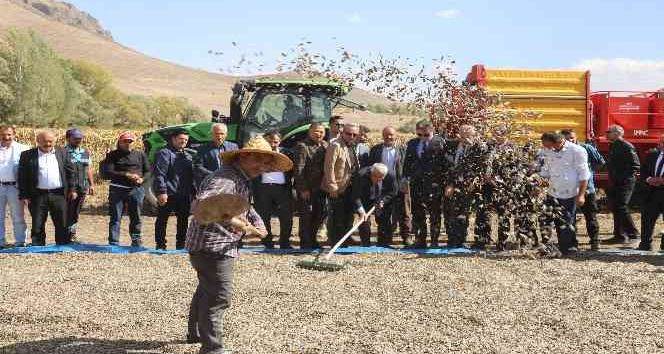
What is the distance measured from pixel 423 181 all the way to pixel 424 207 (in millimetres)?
336

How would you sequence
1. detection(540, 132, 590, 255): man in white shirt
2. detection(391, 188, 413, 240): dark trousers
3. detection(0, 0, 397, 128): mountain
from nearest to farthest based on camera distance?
detection(540, 132, 590, 255): man in white shirt < detection(391, 188, 413, 240): dark trousers < detection(0, 0, 397, 128): mountain

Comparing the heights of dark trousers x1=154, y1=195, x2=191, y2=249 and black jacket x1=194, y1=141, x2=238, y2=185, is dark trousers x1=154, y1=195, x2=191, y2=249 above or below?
below

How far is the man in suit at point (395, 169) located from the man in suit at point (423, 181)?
4.7 inches

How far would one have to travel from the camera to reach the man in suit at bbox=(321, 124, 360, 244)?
8.97 metres

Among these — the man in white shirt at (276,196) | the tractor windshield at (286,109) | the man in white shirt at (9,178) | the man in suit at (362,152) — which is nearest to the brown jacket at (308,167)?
the man in white shirt at (276,196)

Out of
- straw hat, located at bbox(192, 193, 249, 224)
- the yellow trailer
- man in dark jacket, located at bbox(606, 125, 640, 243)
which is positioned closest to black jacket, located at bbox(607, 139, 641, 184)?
man in dark jacket, located at bbox(606, 125, 640, 243)

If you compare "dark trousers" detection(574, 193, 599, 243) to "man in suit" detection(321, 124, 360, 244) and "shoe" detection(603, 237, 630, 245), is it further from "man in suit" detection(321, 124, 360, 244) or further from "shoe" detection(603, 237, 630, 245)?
"man in suit" detection(321, 124, 360, 244)

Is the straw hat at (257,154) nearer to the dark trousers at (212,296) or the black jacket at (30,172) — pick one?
the dark trousers at (212,296)

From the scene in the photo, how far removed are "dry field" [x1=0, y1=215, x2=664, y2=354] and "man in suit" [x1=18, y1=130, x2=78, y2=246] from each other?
2.40 ft

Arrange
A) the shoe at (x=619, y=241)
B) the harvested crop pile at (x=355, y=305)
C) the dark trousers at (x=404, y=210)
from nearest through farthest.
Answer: the harvested crop pile at (x=355, y=305), the dark trousers at (x=404, y=210), the shoe at (x=619, y=241)

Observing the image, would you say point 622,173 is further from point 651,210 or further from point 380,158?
point 380,158

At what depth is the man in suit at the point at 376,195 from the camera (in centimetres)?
915

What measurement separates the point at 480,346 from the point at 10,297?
418 centimetres

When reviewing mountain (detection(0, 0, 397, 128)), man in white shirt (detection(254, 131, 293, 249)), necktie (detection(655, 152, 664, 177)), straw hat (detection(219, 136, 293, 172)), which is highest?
mountain (detection(0, 0, 397, 128))
